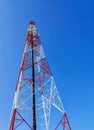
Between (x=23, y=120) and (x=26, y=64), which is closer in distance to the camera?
(x=23, y=120)

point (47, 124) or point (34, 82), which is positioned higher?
point (34, 82)

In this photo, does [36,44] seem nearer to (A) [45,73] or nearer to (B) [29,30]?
(B) [29,30]

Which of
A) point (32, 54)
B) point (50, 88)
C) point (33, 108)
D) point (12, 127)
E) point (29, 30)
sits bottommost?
point (12, 127)

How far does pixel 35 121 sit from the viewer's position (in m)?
32.8

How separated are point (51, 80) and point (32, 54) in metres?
4.61

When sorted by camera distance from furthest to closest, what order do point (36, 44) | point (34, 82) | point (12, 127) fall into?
point (36, 44) < point (34, 82) < point (12, 127)

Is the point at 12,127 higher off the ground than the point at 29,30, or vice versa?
the point at 29,30

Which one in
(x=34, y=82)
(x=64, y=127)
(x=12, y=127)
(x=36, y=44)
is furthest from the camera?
(x=36, y=44)

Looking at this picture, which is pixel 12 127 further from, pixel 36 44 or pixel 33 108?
pixel 36 44

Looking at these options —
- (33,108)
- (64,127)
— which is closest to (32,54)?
(33,108)

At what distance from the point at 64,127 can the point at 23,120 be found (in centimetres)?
532

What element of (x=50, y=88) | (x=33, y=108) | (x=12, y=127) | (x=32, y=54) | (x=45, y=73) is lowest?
(x=12, y=127)

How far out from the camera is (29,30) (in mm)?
40000

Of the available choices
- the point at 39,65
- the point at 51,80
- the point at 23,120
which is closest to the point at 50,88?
the point at 51,80
